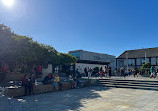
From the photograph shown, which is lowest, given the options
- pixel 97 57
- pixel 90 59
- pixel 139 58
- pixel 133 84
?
pixel 133 84

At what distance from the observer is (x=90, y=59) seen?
130ft

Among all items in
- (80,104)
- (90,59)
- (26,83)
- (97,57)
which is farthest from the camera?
(97,57)

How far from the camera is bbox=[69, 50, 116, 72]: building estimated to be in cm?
2887

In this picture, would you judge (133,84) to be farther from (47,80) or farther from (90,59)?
(90,59)

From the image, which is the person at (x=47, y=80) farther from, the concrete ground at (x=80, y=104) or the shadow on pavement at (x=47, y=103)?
the concrete ground at (x=80, y=104)

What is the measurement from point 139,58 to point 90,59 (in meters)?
15.4

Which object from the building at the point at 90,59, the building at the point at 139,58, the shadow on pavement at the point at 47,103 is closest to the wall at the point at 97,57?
the building at the point at 90,59

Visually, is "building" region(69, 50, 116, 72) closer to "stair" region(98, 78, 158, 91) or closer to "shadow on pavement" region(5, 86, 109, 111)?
"stair" region(98, 78, 158, 91)

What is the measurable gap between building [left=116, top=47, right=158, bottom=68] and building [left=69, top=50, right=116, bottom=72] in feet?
10.3

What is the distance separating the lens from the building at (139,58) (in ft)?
133

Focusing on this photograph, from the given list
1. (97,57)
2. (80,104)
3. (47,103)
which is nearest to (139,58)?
(97,57)

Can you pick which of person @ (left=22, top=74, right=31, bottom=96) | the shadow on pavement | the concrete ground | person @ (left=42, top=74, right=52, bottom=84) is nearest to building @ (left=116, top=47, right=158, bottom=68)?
person @ (left=42, top=74, right=52, bottom=84)

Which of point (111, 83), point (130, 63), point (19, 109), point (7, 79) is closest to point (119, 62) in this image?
point (130, 63)

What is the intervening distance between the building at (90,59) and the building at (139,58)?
123 inches
